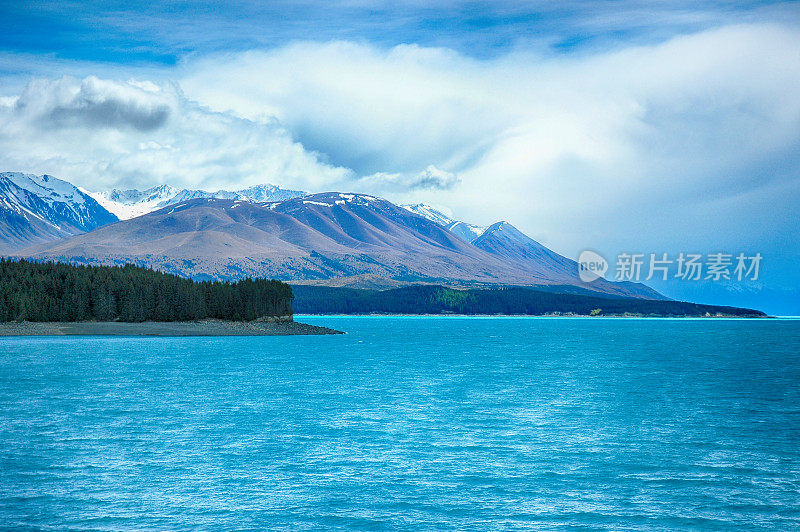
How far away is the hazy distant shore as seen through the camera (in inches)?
6462

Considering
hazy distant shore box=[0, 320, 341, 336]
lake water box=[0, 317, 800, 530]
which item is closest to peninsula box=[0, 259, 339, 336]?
hazy distant shore box=[0, 320, 341, 336]

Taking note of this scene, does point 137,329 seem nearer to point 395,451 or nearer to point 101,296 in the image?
point 101,296

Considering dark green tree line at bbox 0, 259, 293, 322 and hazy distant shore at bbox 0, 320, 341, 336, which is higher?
dark green tree line at bbox 0, 259, 293, 322

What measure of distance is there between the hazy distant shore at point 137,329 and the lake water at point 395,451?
86.3 m

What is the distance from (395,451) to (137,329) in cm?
15325

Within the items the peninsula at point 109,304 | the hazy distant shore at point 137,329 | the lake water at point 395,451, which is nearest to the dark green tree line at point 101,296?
the peninsula at point 109,304

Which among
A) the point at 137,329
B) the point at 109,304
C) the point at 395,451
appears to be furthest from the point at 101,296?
the point at 395,451

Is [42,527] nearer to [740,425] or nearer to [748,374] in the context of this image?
[740,425]

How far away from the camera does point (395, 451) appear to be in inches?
1607

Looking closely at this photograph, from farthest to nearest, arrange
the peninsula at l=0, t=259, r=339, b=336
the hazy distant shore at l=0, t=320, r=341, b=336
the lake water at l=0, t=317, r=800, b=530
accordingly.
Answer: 1. the peninsula at l=0, t=259, r=339, b=336
2. the hazy distant shore at l=0, t=320, r=341, b=336
3. the lake water at l=0, t=317, r=800, b=530

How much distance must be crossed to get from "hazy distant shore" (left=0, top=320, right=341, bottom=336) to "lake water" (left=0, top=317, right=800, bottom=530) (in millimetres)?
86321

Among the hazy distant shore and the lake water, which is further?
the hazy distant shore

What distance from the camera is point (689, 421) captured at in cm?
5219

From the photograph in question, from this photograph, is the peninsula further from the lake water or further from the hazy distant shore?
the lake water
